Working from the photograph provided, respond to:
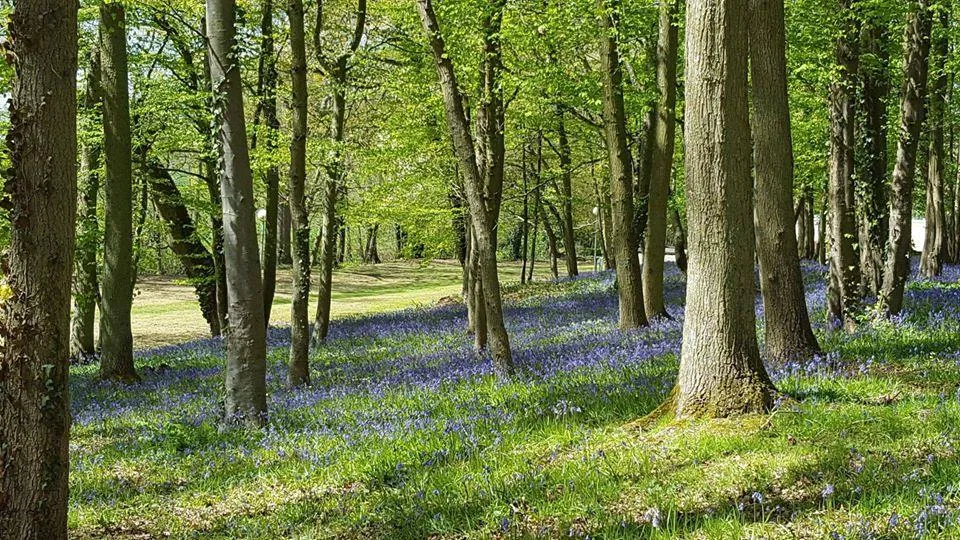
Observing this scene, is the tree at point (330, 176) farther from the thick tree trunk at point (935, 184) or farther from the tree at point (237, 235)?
the thick tree trunk at point (935, 184)

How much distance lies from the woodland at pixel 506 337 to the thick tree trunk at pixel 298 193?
0.06 m

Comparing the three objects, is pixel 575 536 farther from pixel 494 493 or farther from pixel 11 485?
pixel 11 485

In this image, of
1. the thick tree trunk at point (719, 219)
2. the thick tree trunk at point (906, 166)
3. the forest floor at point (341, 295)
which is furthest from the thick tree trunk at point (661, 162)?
the forest floor at point (341, 295)

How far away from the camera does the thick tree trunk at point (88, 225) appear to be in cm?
1514

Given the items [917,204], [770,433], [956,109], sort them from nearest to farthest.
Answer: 1. [770,433]
2. [956,109]
3. [917,204]

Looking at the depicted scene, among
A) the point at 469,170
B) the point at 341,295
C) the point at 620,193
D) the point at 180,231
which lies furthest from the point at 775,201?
the point at 341,295

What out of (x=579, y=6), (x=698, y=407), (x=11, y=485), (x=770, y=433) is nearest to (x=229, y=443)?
(x=11, y=485)

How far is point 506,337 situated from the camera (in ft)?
29.9

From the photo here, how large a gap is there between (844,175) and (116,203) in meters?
11.8

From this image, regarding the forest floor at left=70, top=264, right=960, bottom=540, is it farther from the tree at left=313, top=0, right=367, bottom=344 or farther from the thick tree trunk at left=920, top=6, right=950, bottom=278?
the thick tree trunk at left=920, top=6, right=950, bottom=278

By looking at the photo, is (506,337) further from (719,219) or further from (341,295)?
(341,295)

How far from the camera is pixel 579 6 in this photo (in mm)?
13398

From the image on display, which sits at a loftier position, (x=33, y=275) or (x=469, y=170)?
(x=469, y=170)

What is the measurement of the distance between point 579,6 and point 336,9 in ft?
45.3
